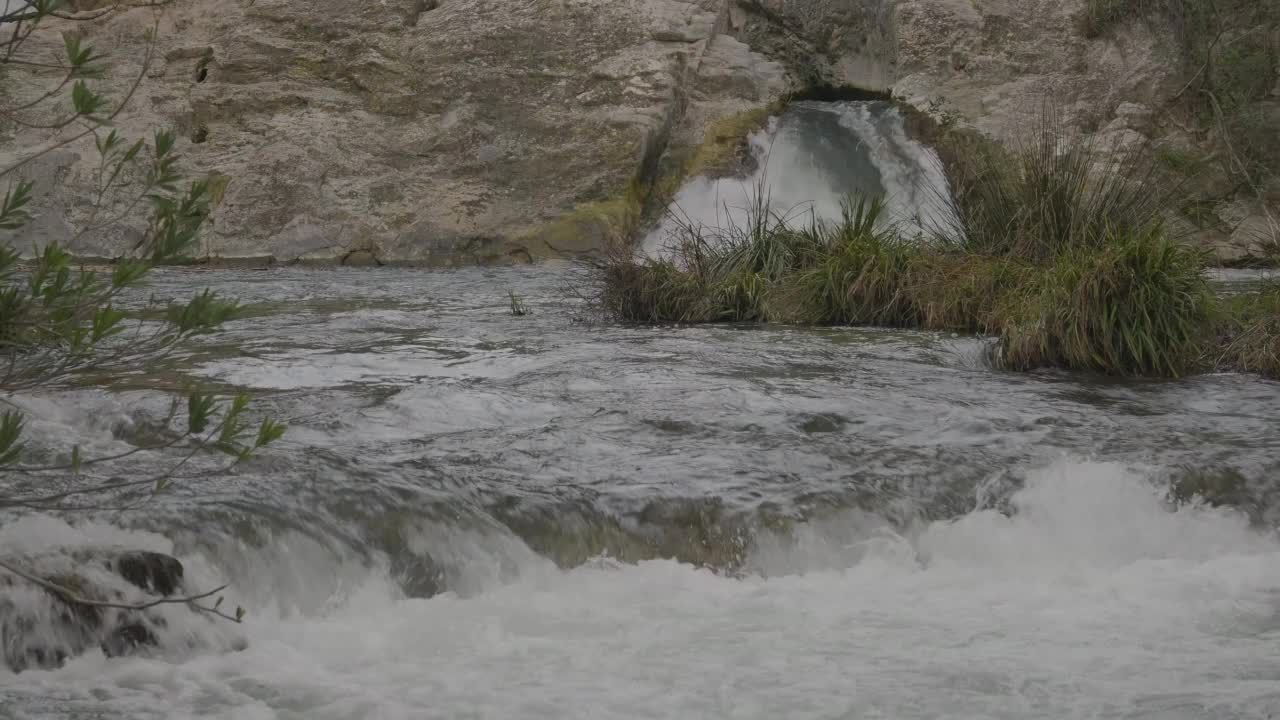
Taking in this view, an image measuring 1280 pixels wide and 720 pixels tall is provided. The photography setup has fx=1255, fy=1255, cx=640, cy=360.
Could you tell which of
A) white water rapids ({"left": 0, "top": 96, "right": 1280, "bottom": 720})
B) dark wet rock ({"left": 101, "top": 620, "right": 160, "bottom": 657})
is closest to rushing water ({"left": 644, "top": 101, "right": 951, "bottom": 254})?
white water rapids ({"left": 0, "top": 96, "right": 1280, "bottom": 720})

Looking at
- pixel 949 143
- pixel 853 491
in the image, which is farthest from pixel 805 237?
pixel 949 143

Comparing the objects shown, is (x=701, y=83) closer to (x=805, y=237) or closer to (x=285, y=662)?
(x=805, y=237)

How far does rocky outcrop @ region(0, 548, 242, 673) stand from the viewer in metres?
2.80

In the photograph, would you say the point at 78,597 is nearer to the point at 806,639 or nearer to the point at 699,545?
the point at 806,639

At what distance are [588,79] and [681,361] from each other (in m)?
9.90

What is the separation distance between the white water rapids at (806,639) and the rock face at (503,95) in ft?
35.8

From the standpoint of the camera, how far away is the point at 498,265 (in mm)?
14719

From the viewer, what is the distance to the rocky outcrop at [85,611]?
9.18 ft

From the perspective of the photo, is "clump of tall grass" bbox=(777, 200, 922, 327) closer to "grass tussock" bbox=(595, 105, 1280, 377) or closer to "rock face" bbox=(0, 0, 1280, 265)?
"grass tussock" bbox=(595, 105, 1280, 377)

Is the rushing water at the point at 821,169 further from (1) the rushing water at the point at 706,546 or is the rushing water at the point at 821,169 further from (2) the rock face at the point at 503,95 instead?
(1) the rushing water at the point at 706,546

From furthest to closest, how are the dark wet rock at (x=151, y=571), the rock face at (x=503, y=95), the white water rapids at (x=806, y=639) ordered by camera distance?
the rock face at (x=503, y=95) < the dark wet rock at (x=151, y=571) < the white water rapids at (x=806, y=639)

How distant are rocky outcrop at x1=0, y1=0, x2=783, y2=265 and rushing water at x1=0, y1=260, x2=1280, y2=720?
8.97 m

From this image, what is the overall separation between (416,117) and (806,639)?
13827 mm

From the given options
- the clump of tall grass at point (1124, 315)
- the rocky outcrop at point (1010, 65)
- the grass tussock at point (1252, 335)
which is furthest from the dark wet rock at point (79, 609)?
the rocky outcrop at point (1010, 65)
